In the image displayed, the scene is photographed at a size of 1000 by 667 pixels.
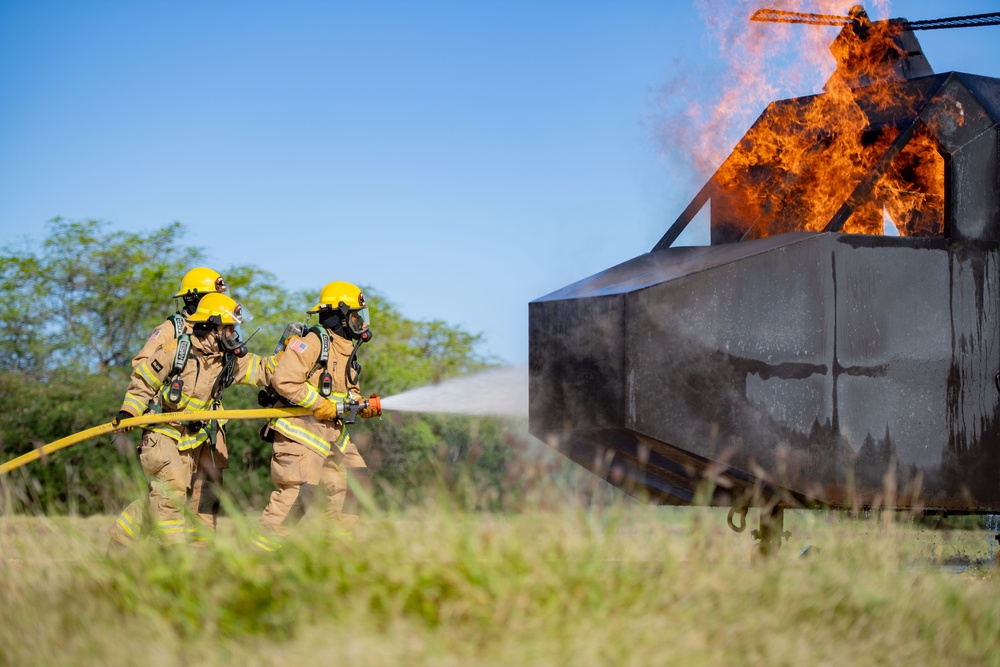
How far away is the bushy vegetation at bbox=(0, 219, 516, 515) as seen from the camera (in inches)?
547

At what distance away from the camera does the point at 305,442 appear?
754cm

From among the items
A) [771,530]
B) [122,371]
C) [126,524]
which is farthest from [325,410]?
[122,371]

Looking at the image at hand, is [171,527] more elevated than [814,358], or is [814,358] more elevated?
[814,358]

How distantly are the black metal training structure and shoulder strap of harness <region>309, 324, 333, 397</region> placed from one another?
250 centimetres

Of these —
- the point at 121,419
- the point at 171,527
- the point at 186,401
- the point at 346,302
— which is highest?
the point at 346,302

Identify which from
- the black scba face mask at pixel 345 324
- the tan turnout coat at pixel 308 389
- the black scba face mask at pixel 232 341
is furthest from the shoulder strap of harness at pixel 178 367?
the black scba face mask at pixel 345 324

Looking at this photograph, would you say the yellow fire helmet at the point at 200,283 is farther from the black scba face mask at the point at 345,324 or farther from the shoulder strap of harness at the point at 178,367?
the black scba face mask at the point at 345,324

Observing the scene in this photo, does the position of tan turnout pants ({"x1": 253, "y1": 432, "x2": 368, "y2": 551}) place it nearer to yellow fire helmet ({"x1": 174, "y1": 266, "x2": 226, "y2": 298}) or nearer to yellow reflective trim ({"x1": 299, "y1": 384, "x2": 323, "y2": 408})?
yellow reflective trim ({"x1": 299, "y1": 384, "x2": 323, "y2": 408})

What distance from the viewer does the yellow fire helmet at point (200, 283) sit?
25.5ft

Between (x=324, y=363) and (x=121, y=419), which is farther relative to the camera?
(x=324, y=363)

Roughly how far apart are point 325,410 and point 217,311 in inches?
40.8

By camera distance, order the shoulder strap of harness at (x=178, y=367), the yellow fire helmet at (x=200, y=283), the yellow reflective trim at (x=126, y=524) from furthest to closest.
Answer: the yellow fire helmet at (x=200, y=283) → the shoulder strap of harness at (x=178, y=367) → the yellow reflective trim at (x=126, y=524)

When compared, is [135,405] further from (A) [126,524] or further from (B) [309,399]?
(B) [309,399]

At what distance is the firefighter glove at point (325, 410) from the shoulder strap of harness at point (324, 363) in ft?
0.52
